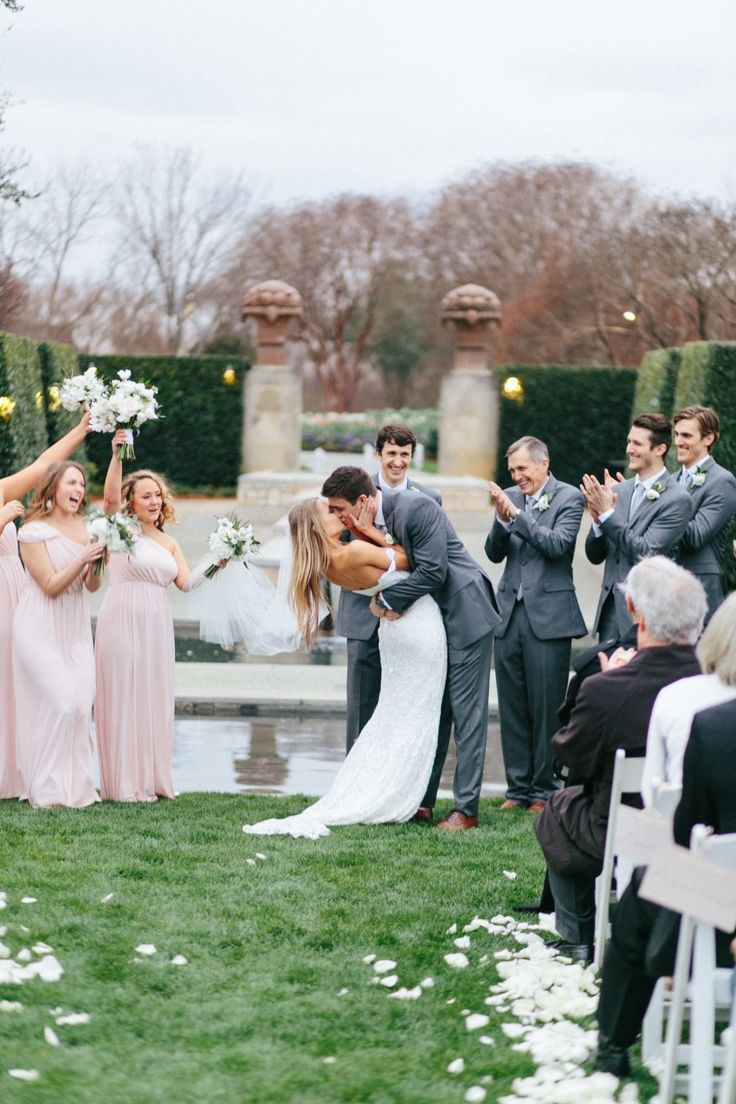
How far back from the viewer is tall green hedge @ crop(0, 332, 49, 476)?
15.5 metres

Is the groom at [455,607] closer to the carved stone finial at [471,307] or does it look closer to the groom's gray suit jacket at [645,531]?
the groom's gray suit jacket at [645,531]

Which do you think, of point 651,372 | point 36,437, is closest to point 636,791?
point 36,437

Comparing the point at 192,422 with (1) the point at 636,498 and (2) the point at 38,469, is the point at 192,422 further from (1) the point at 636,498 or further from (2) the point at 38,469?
(1) the point at 636,498

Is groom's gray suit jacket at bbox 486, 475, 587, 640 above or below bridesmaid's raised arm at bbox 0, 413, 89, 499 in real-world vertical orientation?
below

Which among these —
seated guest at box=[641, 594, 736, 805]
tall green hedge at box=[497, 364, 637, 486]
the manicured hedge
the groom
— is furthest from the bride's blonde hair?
tall green hedge at box=[497, 364, 637, 486]

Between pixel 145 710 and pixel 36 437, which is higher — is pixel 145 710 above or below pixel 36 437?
below

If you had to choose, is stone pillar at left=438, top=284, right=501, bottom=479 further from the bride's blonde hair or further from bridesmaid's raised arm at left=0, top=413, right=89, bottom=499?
the bride's blonde hair

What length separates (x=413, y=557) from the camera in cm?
707

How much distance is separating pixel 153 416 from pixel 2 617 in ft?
4.37

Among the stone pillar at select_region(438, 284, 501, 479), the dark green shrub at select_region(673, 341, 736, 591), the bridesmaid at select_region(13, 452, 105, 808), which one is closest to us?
the bridesmaid at select_region(13, 452, 105, 808)

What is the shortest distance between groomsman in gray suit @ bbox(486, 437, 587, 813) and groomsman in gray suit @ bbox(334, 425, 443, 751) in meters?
0.49

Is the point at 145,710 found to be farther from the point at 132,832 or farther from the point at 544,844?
the point at 544,844

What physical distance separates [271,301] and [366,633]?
67.1 ft

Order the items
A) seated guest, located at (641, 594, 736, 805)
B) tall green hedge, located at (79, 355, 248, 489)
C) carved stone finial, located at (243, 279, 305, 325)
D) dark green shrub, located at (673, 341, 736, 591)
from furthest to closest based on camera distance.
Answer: tall green hedge, located at (79, 355, 248, 489)
carved stone finial, located at (243, 279, 305, 325)
dark green shrub, located at (673, 341, 736, 591)
seated guest, located at (641, 594, 736, 805)
